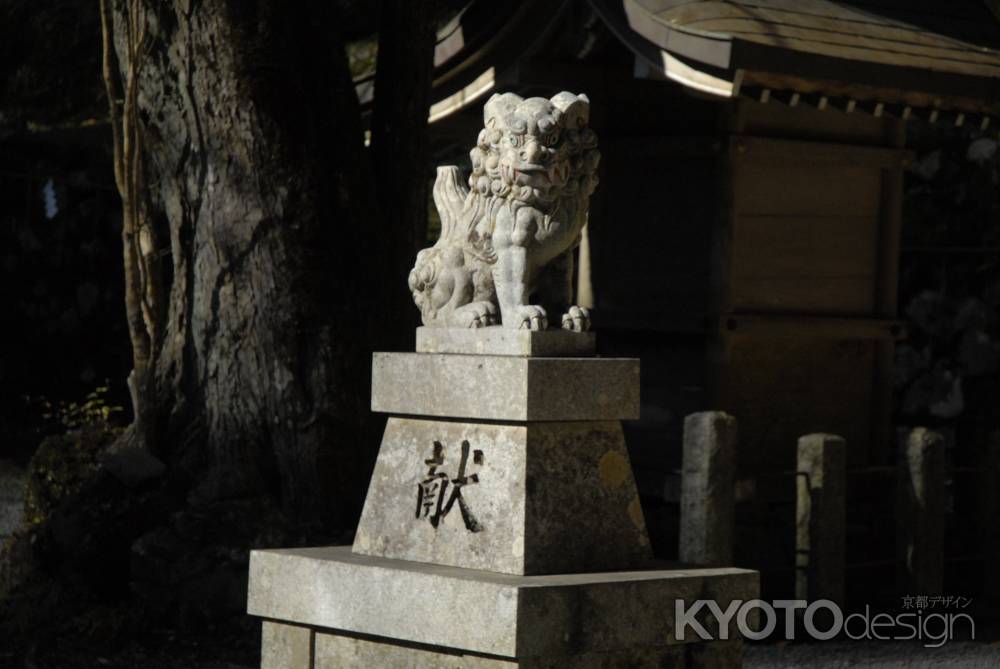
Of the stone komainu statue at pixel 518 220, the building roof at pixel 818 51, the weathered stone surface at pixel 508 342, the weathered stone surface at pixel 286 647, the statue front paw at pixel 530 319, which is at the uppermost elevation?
the building roof at pixel 818 51

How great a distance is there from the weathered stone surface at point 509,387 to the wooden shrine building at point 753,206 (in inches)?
138

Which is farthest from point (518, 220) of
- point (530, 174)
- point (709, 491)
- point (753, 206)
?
point (753, 206)

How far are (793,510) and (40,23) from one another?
7.97 m

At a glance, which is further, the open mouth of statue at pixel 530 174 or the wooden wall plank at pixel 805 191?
the wooden wall plank at pixel 805 191

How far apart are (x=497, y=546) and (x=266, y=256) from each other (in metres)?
3.85

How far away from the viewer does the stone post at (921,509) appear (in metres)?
8.44

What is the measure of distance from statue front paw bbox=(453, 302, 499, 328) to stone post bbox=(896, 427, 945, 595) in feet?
13.5

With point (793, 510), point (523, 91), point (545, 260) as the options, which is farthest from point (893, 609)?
point (545, 260)

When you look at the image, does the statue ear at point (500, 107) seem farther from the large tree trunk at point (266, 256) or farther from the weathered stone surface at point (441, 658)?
the large tree trunk at point (266, 256)

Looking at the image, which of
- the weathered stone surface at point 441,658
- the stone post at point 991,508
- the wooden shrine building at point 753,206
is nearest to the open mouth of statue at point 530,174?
the weathered stone surface at point 441,658

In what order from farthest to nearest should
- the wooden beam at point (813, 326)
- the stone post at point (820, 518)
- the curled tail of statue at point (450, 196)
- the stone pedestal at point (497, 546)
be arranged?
the wooden beam at point (813, 326)
the stone post at point (820, 518)
the curled tail of statue at point (450, 196)
the stone pedestal at point (497, 546)

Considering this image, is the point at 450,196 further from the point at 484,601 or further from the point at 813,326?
the point at 813,326

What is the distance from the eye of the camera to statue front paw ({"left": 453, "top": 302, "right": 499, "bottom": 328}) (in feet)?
16.5

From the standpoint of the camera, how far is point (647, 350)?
937cm
